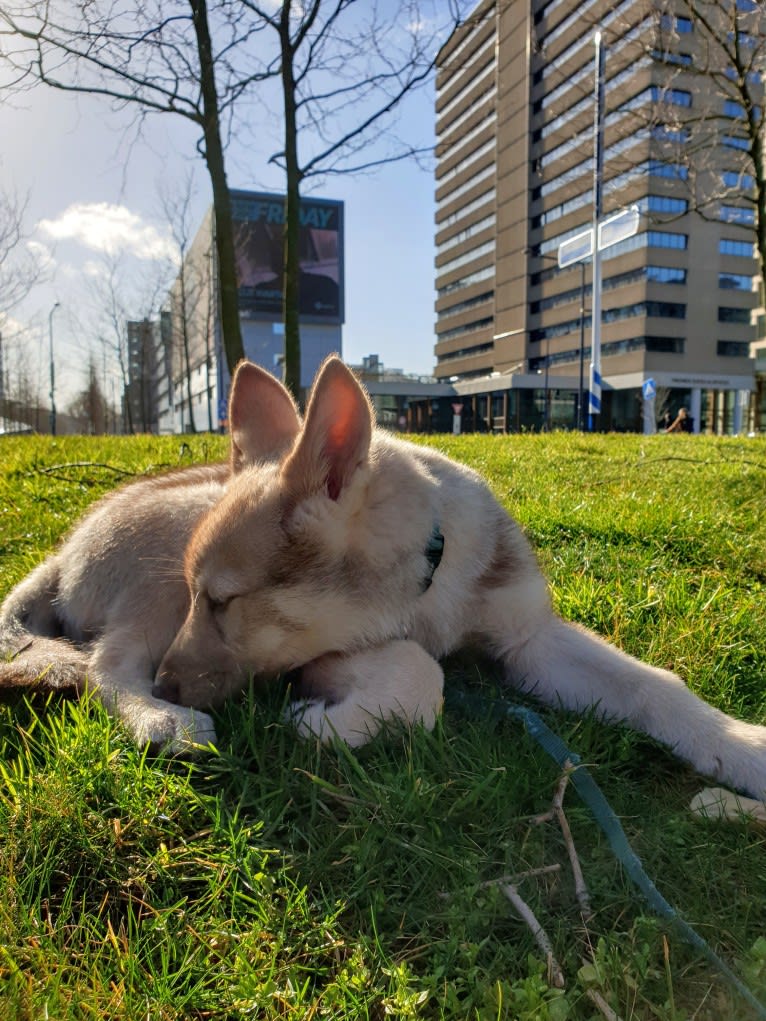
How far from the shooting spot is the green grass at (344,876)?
127cm

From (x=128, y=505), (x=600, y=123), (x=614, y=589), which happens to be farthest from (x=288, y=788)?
(x=600, y=123)

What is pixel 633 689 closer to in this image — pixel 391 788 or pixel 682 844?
pixel 682 844

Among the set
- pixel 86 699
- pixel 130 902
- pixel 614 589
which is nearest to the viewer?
pixel 130 902

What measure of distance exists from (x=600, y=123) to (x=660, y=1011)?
2953cm

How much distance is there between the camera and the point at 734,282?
64.8 meters

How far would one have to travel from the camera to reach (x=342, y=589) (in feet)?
7.86

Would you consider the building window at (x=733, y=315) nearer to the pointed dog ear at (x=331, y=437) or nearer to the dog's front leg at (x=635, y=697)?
the dog's front leg at (x=635, y=697)

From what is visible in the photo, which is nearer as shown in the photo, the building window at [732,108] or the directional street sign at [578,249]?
the building window at [732,108]

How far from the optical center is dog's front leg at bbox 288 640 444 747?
2123 millimetres

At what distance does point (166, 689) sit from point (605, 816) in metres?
1.39

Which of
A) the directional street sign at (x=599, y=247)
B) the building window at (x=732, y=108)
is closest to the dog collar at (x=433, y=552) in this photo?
the building window at (x=732, y=108)

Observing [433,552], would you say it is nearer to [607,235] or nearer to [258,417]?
[258,417]

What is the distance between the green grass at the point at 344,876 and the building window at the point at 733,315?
2786 inches

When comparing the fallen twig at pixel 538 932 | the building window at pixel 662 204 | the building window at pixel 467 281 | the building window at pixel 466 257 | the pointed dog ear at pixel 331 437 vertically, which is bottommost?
the fallen twig at pixel 538 932
